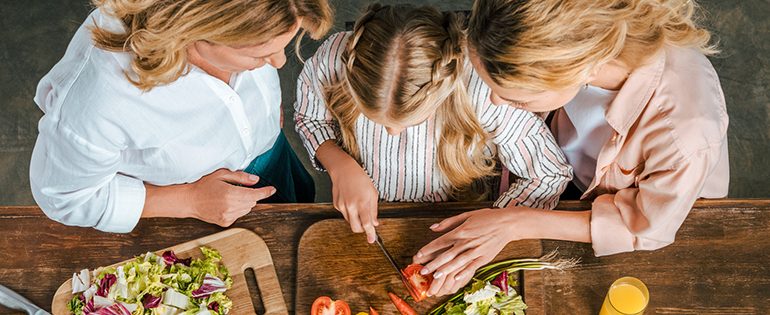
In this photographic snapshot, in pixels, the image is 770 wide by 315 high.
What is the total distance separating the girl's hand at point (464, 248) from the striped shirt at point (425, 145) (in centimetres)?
14

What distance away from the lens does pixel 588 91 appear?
1934 mm

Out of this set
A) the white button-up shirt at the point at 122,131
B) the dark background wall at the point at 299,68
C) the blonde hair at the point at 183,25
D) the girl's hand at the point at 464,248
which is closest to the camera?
the blonde hair at the point at 183,25

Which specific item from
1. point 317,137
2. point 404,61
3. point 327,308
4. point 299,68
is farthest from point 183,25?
point 299,68

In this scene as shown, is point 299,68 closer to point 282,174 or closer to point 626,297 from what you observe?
point 282,174

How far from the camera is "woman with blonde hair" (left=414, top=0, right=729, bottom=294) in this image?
1.54 m

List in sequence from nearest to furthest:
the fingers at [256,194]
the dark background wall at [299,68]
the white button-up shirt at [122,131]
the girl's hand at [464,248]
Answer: the white button-up shirt at [122,131] → the girl's hand at [464,248] → the fingers at [256,194] → the dark background wall at [299,68]

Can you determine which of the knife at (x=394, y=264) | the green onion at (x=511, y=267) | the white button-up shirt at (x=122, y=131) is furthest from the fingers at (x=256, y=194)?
the green onion at (x=511, y=267)

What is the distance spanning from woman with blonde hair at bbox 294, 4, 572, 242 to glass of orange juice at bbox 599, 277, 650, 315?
12.2 inches

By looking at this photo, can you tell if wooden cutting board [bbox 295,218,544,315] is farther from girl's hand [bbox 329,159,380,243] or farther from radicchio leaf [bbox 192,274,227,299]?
radicchio leaf [bbox 192,274,227,299]

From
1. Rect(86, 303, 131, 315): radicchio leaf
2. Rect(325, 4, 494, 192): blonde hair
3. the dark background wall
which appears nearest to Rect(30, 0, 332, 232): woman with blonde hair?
Rect(325, 4, 494, 192): blonde hair

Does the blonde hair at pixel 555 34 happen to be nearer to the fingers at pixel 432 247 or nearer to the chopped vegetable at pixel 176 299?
the fingers at pixel 432 247

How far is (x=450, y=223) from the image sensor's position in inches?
79.8

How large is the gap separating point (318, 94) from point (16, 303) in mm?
1028

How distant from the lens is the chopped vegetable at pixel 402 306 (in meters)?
1.94
